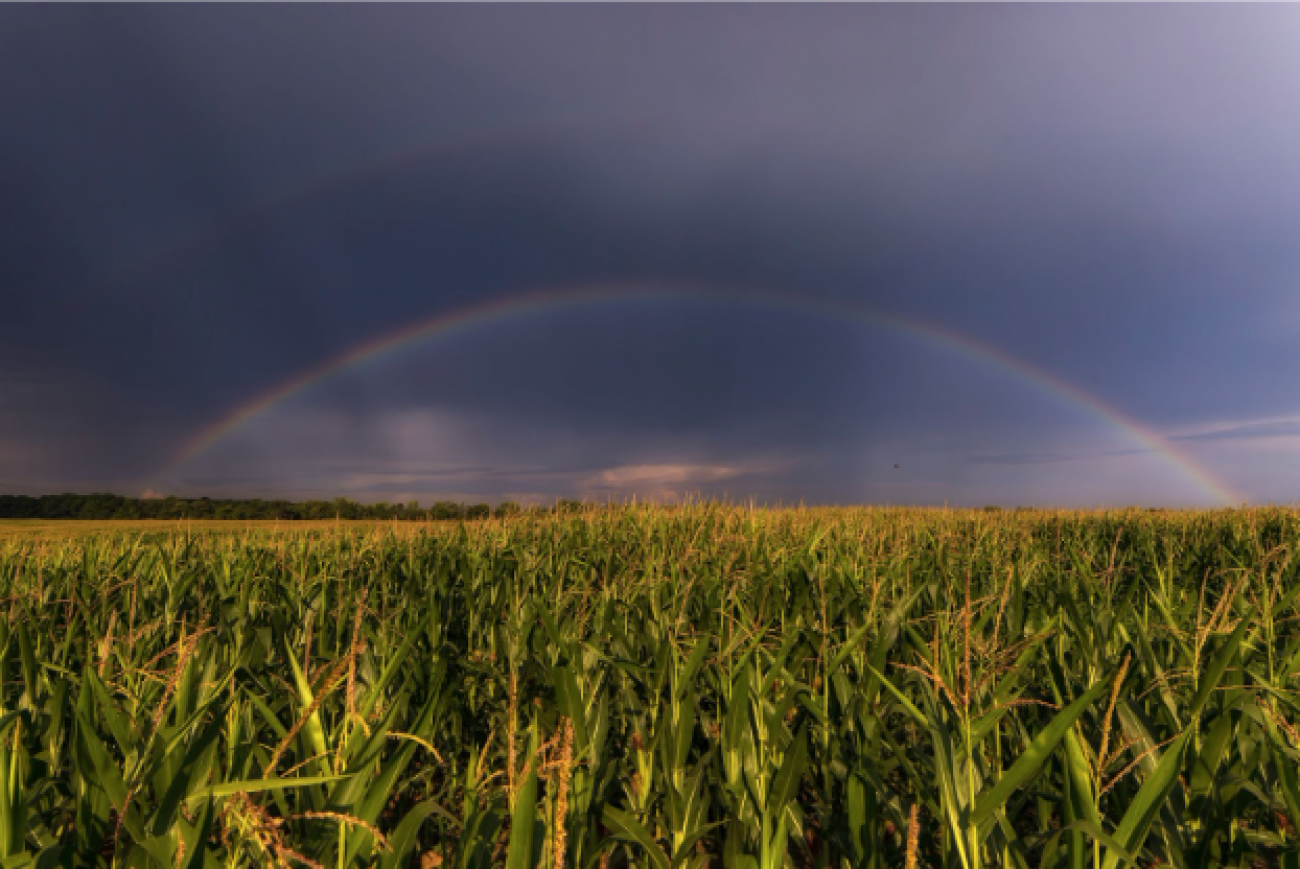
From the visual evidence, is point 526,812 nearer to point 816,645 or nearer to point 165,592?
point 816,645

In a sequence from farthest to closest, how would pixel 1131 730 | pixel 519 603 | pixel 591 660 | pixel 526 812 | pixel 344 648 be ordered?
pixel 519 603 → pixel 344 648 → pixel 591 660 → pixel 1131 730 → pixel 526 812

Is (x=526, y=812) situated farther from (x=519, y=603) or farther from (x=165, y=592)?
(x=165, y=592)

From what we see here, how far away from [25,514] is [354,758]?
209ft

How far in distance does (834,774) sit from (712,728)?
0.72 m

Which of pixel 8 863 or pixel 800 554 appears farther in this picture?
pixel 800 554

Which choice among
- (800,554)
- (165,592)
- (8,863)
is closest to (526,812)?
(8,863)

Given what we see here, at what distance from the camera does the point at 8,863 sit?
1.94 meters

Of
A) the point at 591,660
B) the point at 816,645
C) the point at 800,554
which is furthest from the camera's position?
the point at 800,554

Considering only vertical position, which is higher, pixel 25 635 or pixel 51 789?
pixel 25 635

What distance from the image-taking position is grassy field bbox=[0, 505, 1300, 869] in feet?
7.21

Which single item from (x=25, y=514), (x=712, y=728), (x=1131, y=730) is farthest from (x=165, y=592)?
(x=25, y=514)

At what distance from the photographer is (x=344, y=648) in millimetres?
4934

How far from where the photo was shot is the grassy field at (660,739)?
2.20 meters

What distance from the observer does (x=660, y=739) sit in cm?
331
